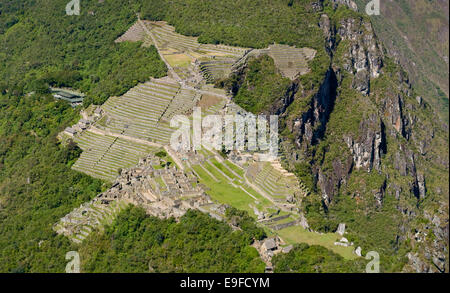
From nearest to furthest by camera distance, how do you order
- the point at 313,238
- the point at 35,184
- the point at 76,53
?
1. the point at 313,238
2. the point at 35,184
3. the point at 76,53

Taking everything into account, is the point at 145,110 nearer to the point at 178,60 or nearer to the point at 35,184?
the point at 178,60

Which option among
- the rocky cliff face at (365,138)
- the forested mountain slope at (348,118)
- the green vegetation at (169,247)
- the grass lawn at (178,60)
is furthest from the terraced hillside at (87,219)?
the grass lawn at (178,60)

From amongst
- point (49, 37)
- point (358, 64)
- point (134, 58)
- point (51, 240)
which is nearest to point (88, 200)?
point (51, 240)

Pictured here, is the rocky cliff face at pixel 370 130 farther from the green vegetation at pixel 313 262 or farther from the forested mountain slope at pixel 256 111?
the green vegetation at pixel 313 262

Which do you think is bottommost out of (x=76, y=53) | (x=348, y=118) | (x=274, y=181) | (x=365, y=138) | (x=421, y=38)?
(x=421, y=38)

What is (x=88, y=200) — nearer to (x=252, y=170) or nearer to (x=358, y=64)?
(x=252, y=170)

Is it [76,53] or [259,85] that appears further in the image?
[76,53]

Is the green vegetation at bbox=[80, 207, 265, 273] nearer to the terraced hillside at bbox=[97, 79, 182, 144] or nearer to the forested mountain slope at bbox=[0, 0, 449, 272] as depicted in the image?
the forested mountain slope at bbox=[0, 0, 449, 272]

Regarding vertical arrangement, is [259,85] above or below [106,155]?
below

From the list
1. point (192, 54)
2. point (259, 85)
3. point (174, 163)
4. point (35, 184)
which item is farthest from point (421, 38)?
point (35, 184)
